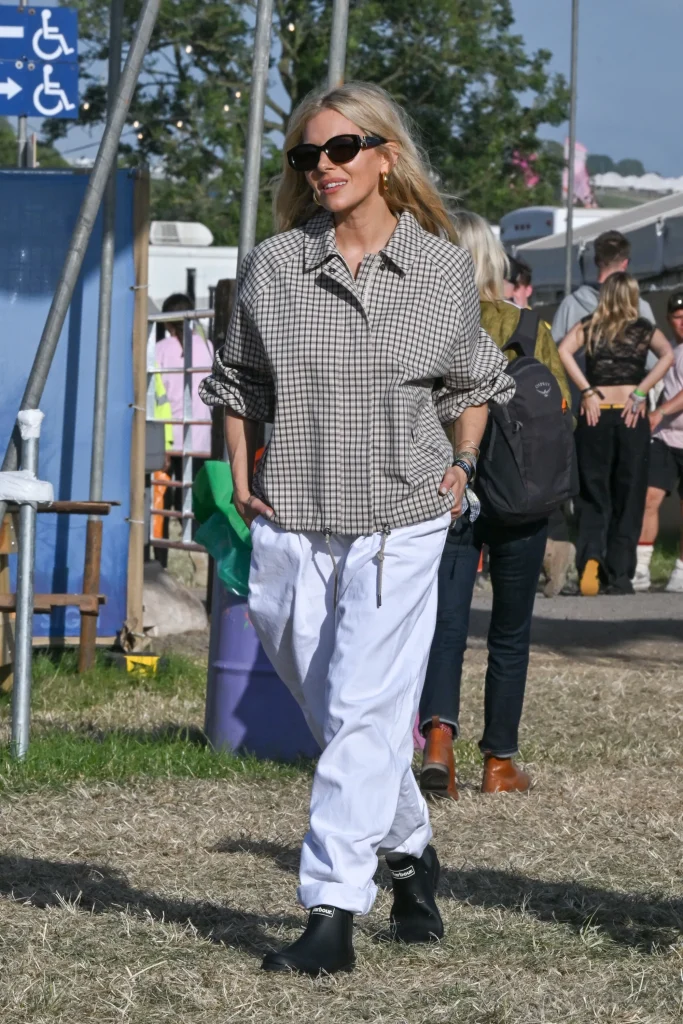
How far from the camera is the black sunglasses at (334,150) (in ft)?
11.8

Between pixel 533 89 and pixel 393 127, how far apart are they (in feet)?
117

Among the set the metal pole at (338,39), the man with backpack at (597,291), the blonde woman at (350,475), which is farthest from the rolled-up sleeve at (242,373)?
the man with backpack at (597,291)

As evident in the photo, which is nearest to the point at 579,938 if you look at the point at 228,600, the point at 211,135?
the point at 228,600

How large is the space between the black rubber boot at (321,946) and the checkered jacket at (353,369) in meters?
0.77

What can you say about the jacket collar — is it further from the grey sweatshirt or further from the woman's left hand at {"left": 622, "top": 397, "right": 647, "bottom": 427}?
the grey sweatshirt

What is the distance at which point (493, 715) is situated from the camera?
562 centimetres

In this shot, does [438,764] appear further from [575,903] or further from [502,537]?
[575,903]

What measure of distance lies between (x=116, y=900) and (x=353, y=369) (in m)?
1.55

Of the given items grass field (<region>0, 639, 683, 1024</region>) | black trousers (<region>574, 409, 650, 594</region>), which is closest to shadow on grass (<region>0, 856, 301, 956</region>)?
grass field (<region>0, 639, 683, 1024</region>)

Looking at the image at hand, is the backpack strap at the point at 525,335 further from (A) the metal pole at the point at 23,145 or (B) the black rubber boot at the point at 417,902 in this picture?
(A) the metal pole at the point at 23,145

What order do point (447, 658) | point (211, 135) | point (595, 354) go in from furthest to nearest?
point (211, 135) < point (595, 354) < point (447, 658)

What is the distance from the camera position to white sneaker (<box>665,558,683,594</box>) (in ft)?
36.7

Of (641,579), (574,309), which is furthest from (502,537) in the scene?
(574,309)

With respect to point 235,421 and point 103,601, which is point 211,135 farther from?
point 235,421
